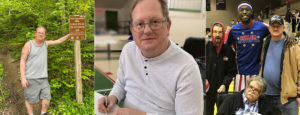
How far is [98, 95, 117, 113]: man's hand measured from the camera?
1269 millimetres

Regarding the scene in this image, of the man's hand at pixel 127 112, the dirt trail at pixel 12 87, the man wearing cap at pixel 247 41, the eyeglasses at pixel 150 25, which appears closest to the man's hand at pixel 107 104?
the man's hand at pixel 127 112

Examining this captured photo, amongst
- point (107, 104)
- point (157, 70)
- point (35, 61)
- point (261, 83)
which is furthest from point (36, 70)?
point (261, 83)

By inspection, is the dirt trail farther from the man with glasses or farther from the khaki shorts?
the man with glasses

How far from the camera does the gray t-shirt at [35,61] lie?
8.57 ft

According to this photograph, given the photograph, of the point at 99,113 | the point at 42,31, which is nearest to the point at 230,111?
the point at 99,113

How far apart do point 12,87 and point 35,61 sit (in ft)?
2.00

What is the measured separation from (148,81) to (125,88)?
157 mm

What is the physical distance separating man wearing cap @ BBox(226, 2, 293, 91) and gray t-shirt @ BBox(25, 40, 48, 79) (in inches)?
83.1

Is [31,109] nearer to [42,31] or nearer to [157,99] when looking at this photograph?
[42,31]

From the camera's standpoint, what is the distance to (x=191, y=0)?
49.8 inches

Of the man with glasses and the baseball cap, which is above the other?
the baseball cap

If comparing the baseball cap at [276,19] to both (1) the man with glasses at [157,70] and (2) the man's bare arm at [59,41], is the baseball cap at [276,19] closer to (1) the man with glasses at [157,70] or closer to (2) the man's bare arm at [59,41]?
(1) the man with glasses at [157,70]

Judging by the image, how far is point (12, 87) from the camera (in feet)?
9.44

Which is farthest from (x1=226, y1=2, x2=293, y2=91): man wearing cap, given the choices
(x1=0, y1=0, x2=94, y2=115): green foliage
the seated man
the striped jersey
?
(x1=0, y1=0, x2=94, y2=115): green foliage
